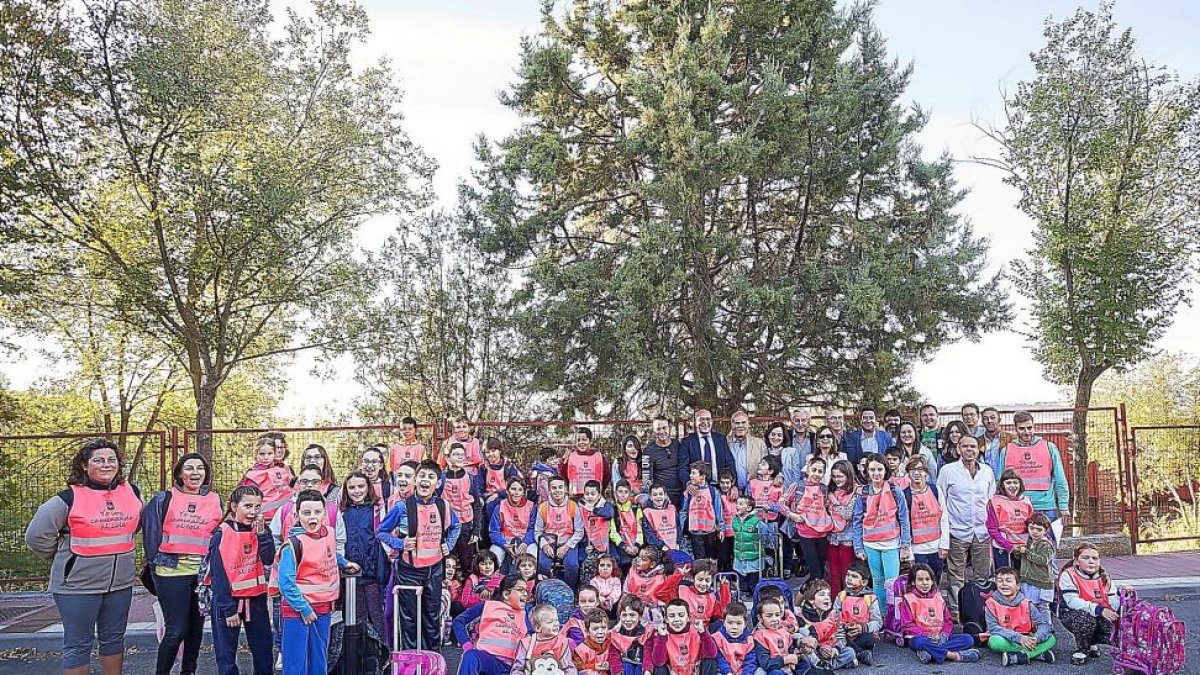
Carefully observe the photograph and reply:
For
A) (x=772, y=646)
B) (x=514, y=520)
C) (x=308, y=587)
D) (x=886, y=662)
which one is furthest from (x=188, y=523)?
(x=886, y=662)

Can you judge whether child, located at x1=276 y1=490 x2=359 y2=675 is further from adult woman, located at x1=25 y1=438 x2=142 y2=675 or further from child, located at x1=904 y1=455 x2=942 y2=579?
child, located at x1=904 y1=455 x2=942 y2=579

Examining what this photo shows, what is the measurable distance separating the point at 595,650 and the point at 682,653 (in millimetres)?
626

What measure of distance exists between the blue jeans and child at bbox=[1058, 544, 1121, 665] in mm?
1293

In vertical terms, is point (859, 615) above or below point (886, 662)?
above

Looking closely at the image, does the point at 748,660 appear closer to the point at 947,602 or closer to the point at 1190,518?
the point at 947,602

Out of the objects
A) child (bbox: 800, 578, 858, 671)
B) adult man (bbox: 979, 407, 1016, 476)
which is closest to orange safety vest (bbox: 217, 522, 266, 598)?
child (bbox: 800, 578, 858, 671)

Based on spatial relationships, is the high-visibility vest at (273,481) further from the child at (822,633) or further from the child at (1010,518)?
the child at (1010,518)

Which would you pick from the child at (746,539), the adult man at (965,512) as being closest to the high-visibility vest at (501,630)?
the child at (746,539)

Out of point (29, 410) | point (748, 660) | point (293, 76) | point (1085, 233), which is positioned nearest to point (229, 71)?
point (293, 76)

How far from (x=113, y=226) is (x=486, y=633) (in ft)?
44.1

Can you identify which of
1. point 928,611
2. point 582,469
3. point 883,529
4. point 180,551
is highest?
point 582,469

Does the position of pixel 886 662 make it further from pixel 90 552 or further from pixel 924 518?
pixel 90 552

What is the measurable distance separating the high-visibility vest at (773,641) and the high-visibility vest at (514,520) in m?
2.56

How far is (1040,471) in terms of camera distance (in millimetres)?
8250
